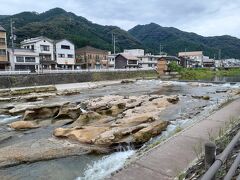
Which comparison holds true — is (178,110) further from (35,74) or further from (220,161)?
(35,74)

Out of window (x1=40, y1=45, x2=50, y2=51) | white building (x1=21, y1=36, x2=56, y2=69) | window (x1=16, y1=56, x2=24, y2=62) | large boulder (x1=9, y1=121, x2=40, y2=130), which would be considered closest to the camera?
large boulder (x1=9, y1=121, x2=40, y2=130)

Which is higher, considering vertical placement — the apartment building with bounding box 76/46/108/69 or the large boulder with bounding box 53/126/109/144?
the apartment building with bounding box 76/46/108/69

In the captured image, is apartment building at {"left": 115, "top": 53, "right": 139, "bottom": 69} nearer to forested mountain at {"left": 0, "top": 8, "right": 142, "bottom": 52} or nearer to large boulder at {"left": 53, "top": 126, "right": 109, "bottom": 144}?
forested mountain at {"left": 0, "top": 8, "right": 142, "bottom": 52}

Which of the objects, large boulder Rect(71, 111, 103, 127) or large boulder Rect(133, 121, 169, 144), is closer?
large boulder Rect(133, 121, 169, 144)

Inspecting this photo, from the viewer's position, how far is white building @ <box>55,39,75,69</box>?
2308 inches

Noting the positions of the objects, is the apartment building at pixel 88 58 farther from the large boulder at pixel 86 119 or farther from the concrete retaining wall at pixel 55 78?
the large boulder at pixel 86 119

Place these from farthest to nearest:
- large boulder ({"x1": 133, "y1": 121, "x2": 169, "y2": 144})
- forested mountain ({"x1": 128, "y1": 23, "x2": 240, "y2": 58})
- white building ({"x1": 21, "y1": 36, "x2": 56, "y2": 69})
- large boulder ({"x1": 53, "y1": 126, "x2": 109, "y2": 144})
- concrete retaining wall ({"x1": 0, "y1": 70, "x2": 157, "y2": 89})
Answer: forested mountain ({"x1": 128, "y1": 23, "x2": 240, "y2": 58})
white building ({"x1": 21, "y1": 36, "x2": 56, "y2": 69})
concrete retaining wall ({"x1": 0, "y1": 70, "x2": 157, "y2": 89})
large boulder ({"x1": 53, "y1": 126, "x2": 109, "y2": 144})
large boulder ({"x1": 133, "y1": 121, "x2": 169, "y2": 144})

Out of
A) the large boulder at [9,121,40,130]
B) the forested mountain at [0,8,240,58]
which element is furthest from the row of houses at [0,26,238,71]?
the large boulder at [9,121,40,130]

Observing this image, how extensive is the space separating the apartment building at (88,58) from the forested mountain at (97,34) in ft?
76.4

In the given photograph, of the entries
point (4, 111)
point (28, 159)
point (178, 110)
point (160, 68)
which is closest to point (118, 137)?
point (28, 159)

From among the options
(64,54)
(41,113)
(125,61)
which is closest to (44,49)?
(64,54)

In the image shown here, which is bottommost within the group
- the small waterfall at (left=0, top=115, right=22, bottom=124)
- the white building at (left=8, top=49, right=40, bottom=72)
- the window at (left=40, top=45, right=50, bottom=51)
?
the small waterfall at (left=0, top=115, right=22, bottom=124)

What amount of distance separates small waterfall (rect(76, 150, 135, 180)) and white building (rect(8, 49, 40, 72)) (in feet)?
143

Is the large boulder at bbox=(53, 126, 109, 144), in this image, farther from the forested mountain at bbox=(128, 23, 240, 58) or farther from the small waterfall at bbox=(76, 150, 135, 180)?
the forested mountain at bbox=(128, 23, 240, 58)
